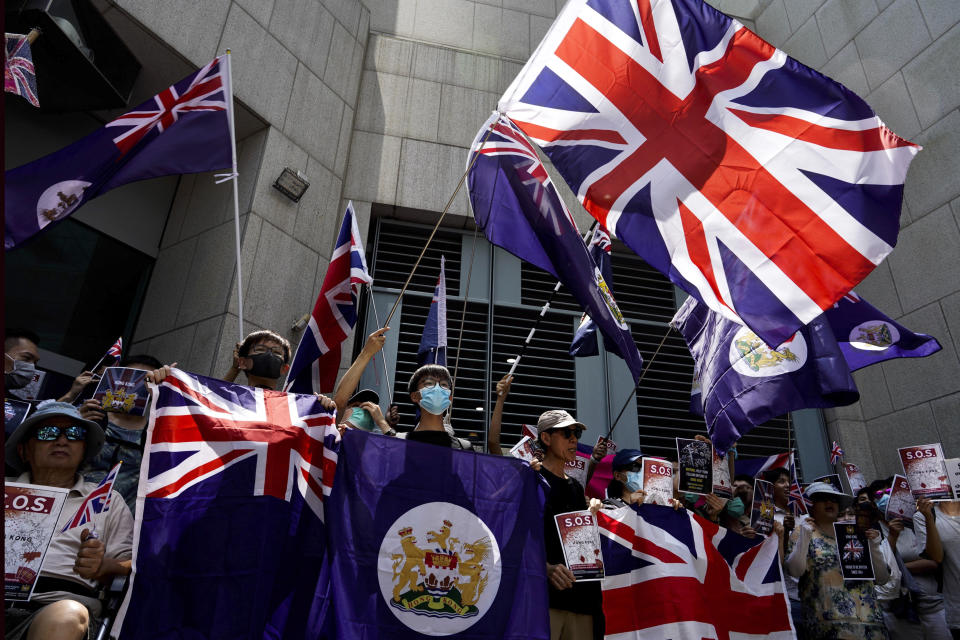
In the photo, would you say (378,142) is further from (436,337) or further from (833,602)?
(833,602)

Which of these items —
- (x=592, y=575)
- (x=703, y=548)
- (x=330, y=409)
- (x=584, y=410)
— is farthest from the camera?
(x=584, y=410)

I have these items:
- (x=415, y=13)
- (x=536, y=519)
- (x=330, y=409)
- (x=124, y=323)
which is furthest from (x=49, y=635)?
(x=415, y=13)

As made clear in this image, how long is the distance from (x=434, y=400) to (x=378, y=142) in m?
6.72

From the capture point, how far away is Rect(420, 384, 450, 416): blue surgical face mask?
4949 mm

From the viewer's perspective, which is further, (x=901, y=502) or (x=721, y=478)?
(x=901, y=502)

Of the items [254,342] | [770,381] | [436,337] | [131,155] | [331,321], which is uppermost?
[131,155]

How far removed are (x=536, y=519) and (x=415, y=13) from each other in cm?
1049

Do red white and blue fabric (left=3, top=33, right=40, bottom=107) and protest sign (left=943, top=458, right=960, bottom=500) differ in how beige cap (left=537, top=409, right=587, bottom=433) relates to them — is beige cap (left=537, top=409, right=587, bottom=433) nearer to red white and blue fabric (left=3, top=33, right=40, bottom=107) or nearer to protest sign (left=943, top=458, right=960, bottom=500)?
protest sign (left=943, top=458, right=960, bottom=500)

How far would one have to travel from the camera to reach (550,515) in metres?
4.81

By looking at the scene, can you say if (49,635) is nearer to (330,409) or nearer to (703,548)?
(330,409)

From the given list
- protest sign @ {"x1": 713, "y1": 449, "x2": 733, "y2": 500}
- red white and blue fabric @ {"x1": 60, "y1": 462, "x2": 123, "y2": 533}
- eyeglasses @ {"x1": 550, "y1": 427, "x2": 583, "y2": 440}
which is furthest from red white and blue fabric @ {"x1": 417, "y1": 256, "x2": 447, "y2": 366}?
red white and blue fabric @ {"x1": 60, "y1": 462, "x2": 123, "y2": 533}

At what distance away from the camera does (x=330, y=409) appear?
4.50 metres

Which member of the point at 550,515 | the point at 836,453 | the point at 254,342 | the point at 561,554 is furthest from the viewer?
the point at 836,453

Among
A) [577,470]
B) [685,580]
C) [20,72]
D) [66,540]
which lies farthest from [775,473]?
[20,72]
